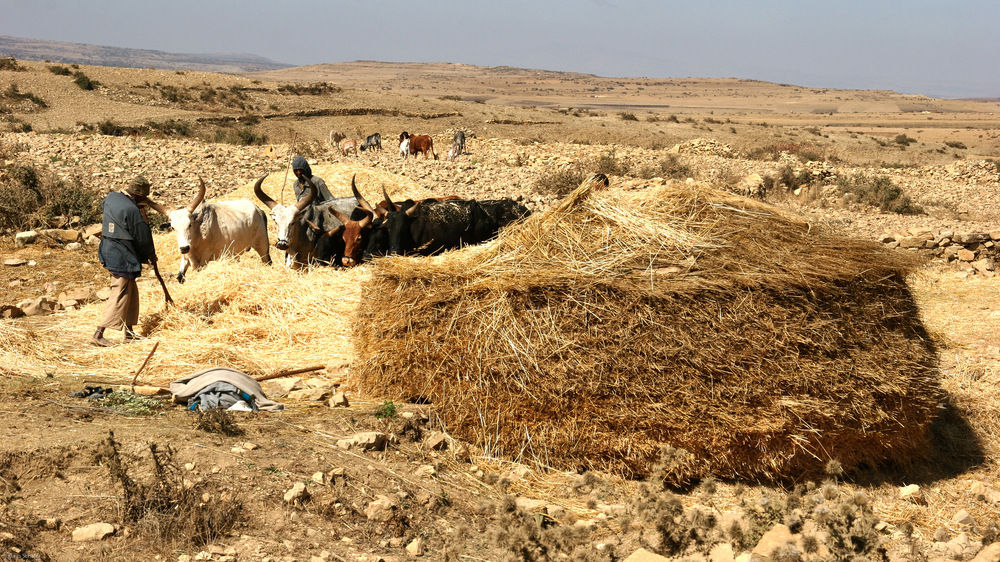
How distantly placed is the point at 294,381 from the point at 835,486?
400cm

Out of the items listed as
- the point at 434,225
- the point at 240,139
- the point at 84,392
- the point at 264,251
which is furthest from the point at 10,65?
the point at 84,392

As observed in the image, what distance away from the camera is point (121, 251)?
691cm

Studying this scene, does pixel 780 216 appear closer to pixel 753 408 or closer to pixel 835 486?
pixel 753 408

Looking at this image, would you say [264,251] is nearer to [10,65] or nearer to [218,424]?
[218,424]

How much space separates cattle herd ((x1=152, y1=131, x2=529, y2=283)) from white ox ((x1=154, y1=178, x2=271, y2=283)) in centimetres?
1

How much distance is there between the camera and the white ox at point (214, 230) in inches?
333

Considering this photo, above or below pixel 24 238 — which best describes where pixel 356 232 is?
above

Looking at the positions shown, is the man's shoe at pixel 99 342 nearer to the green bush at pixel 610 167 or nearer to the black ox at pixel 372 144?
the green bush at pixel 610 167

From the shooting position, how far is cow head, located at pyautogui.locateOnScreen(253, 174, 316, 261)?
9.45 meters

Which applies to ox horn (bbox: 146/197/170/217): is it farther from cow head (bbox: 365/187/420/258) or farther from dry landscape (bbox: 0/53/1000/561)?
cow head (bbox: 365/187/420/258)

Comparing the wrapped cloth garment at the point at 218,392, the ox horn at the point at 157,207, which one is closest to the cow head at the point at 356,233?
the ox horn at the point at 157,207

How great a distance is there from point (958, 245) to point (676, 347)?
28.9ft

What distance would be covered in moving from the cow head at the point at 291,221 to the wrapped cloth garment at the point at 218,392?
4.00m

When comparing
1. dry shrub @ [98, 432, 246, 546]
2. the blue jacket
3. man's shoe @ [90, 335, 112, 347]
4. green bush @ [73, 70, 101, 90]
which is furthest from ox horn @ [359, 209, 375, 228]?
green bush @ [73, 70, 101, 90]
